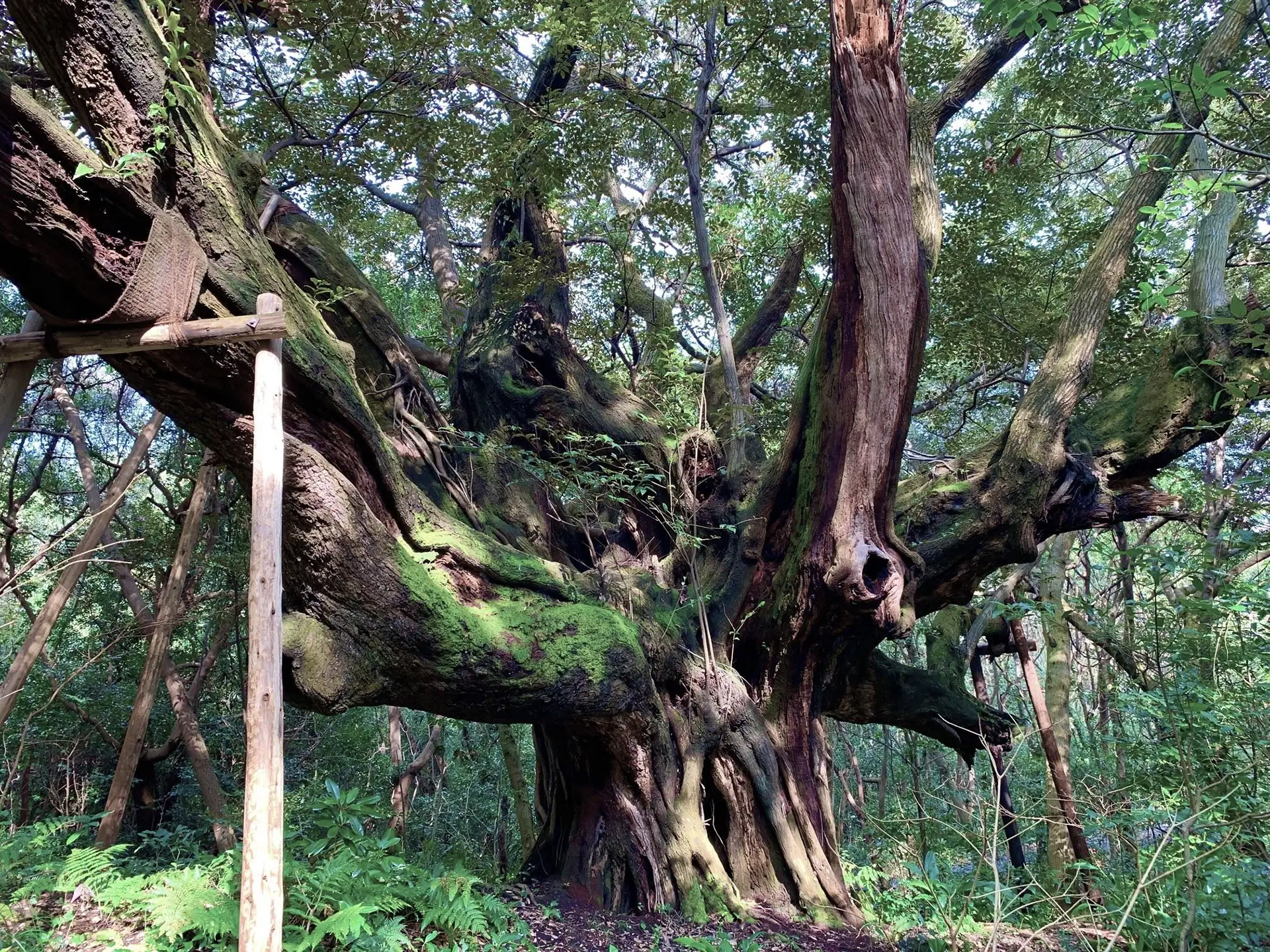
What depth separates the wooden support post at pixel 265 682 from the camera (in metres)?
2.40

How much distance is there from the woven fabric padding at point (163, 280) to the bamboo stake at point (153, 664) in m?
3.07

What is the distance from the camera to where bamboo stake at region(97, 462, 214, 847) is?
5652mm

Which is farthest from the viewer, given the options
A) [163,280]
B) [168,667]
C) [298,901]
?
[168,667]

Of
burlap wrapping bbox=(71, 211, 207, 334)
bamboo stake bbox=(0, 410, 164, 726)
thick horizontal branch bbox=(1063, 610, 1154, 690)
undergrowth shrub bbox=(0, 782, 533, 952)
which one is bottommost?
undergrowth shrub bbox=(0, 782, 533, 952)

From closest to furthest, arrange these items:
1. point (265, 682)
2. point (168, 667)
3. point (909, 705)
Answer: point (265, 682)
point (909, 705)
point (168, 667)

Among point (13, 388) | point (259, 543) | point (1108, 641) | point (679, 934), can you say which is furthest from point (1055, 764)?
point (13, 388)

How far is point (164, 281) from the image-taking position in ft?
9.25

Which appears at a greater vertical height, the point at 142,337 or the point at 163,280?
the point at 163,280

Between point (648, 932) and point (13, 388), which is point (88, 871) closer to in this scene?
point (13, 388)

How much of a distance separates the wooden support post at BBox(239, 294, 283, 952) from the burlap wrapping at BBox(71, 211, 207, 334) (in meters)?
0.28

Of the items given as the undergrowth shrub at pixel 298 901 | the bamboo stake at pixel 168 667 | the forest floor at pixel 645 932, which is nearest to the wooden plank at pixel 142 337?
the undergrowth shrub at pixel 298 901

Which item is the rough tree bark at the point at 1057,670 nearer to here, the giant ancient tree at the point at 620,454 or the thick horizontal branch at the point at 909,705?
the thick horizontal branch at the point at 909,705

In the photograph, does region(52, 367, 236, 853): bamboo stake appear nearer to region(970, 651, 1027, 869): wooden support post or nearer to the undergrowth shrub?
the undergrowth shrub

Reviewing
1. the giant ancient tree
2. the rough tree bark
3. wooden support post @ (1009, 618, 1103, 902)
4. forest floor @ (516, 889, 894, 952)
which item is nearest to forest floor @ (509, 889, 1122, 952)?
forest floor @ (516, 889, 894, 952)
